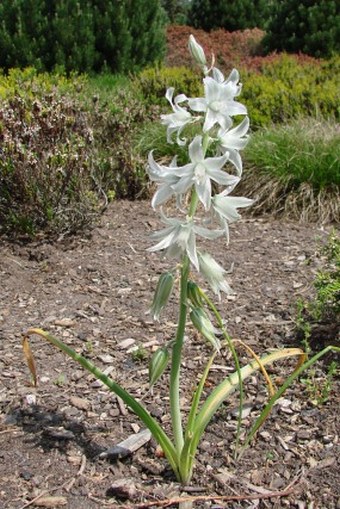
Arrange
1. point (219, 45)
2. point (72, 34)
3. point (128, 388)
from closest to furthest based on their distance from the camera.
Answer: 1. point (128, 388)
2. point (72, 34)
3. point (219, 45)

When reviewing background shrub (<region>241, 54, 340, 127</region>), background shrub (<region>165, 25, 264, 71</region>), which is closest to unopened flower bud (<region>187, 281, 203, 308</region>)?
background shrub (<region>241, 54, 340, 127</region>)

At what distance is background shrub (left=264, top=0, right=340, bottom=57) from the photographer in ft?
35.3

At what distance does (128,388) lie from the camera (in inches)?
112

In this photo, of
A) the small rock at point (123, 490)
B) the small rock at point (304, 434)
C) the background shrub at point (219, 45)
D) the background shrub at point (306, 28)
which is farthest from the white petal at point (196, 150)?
the background shrub at point (219, 45)

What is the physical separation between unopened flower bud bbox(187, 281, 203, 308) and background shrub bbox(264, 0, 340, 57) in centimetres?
929

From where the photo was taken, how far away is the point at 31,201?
171 inches

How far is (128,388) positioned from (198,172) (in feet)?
4.19

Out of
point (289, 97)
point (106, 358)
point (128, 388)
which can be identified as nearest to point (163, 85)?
point (289, 97)

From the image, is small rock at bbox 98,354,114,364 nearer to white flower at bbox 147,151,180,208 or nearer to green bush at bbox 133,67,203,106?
white flower at bbox 147,151,180,208

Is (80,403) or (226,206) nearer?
(226,206)

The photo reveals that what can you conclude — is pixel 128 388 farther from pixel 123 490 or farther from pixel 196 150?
pixel 196 150

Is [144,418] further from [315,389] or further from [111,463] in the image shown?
[315,389]

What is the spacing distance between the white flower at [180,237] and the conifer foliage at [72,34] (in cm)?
787

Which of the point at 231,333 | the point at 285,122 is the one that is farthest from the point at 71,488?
the point at 285,122
